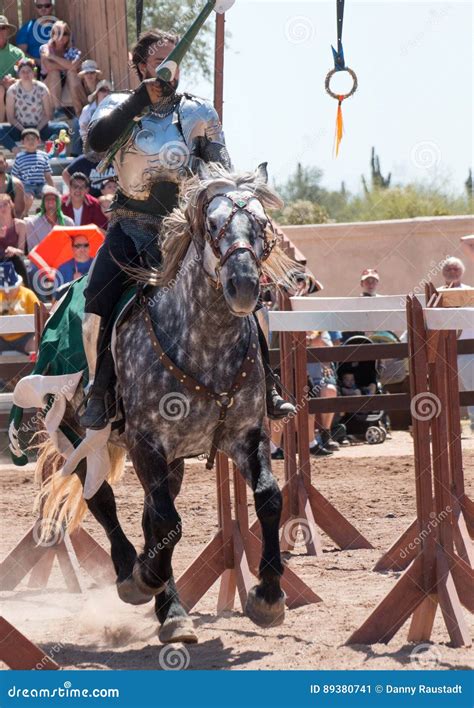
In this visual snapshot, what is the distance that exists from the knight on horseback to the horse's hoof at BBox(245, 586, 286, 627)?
841 millimetres

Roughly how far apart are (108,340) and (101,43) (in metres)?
9.60

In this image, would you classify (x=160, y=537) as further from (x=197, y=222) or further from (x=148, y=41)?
(x=148, y=41)

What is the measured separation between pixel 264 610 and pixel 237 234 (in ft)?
4.82

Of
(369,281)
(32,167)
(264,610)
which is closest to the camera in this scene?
(264,610)

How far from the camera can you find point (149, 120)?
18.1 ft

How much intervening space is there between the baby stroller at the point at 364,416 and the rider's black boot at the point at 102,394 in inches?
241

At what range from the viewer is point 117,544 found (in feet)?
19.1

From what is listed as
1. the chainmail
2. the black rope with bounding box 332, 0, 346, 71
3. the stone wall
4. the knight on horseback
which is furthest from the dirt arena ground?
the stone wall

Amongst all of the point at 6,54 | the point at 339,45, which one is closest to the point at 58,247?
the point at 6,54

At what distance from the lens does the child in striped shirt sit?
42.0 feet

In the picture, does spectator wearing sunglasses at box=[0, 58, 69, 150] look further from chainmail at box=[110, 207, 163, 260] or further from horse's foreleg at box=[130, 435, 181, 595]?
horse's foreleg at box=[130, 435, 181, 595]

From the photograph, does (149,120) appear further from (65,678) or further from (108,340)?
(65,678)

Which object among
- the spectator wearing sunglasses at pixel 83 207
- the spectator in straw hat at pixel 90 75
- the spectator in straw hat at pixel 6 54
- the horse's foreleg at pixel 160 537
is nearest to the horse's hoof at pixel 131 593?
the horse's foreleg at pixel 160 537

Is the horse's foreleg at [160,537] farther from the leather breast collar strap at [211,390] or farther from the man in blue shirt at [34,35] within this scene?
the man in blue shirt at [34,35]
